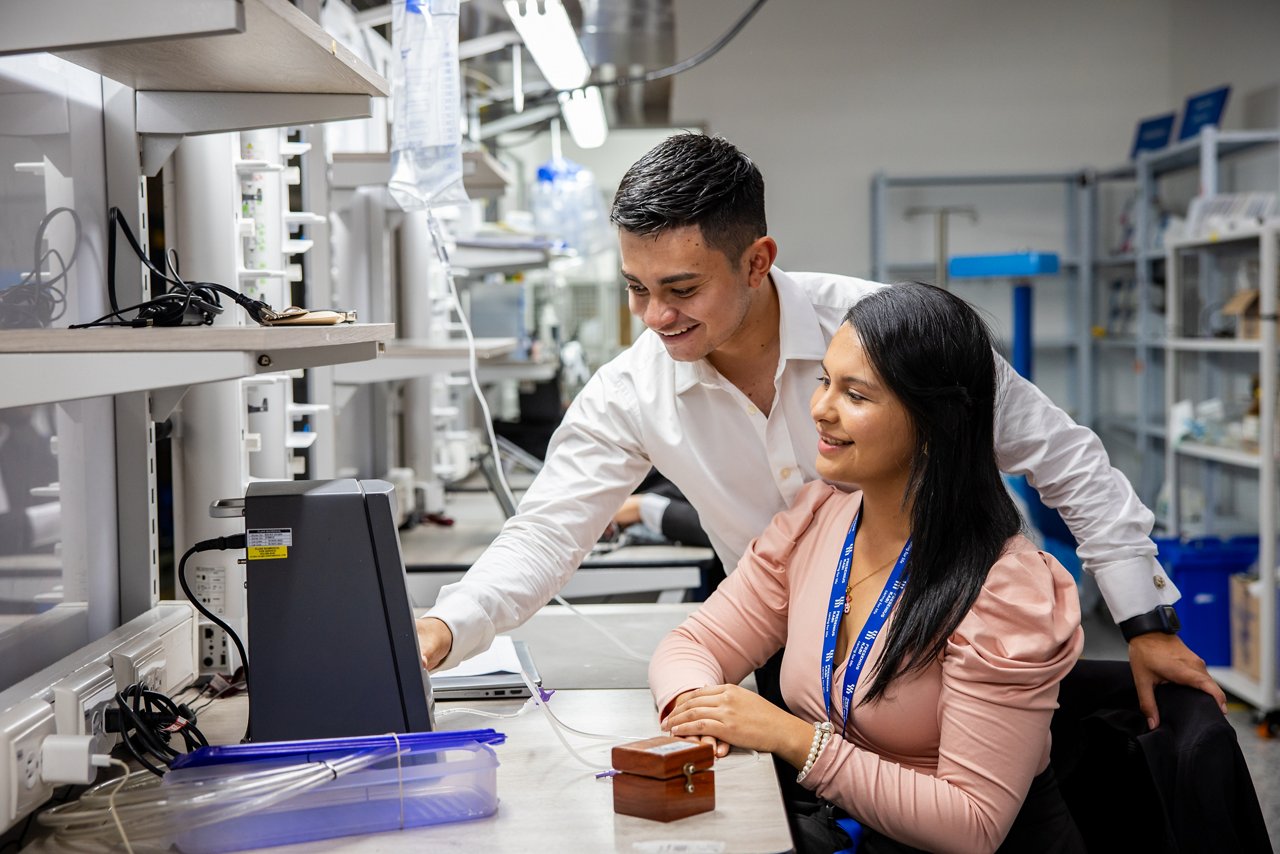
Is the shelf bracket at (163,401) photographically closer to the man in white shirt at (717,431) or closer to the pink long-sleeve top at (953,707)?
the man in white shirt at (717,431)

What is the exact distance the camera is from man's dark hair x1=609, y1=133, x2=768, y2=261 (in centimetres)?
161

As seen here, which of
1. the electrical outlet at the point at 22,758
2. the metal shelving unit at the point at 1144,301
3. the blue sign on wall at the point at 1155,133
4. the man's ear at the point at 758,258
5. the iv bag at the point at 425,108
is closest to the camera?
the electrical outlet at the point at 22,758

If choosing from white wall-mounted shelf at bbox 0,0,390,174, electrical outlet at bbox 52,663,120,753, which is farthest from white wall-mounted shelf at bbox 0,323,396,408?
electrical outlet at bbox 52,663,120,753

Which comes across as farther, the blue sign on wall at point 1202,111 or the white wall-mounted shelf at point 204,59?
the blue sign on wall at point 1202,111

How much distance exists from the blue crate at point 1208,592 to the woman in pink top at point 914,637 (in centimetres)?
311

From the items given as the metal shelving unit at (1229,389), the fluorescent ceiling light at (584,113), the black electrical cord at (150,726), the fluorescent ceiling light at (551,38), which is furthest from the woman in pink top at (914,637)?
the metal shelving unit at (1229,389)

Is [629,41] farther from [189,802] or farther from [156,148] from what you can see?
[189,802]

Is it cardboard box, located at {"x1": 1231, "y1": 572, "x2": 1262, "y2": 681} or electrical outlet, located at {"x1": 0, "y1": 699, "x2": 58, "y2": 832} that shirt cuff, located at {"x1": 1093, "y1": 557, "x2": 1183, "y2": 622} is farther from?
cardboard box, located at {"x1": 1231, "y1": 572, "x2": 1262, "y2": 681}

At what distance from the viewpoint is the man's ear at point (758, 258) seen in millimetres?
1710

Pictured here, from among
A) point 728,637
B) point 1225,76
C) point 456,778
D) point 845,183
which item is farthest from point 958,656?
point 1225,76

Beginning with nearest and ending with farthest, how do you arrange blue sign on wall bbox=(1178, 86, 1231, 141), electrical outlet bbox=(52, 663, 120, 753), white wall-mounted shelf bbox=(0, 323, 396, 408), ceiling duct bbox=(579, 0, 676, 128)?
white wall-mounted shelf bbox=(0, 323, 396, 408) → electrical outlet bbox=(52, 663, 120, 753) → ceiling duct bbox=(579, 0, 676, 128) → blue sign on wall bbox=(1178, 86, 1231, 141)

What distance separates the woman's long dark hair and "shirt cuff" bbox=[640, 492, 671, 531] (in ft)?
5.06

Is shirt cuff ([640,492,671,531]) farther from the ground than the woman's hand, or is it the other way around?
shirt cuff ([640,492,671,531])

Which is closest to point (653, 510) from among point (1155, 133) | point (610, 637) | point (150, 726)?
point (610, 637)
